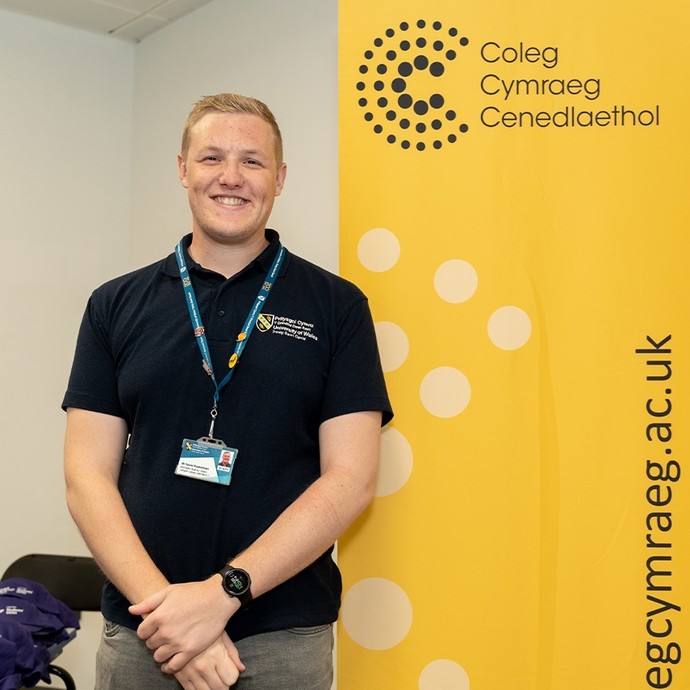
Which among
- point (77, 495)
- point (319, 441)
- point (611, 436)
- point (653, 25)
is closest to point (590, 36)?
point (653, 25)

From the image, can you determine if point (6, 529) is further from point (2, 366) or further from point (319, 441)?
point (319, 441)

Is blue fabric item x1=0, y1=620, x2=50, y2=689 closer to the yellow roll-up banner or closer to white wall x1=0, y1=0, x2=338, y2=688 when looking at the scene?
the yellow roll-up banner

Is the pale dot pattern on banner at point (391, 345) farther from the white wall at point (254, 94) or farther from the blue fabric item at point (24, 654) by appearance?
the blue fabric item at point (24, 654)

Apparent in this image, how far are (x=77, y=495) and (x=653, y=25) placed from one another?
5.27 feet

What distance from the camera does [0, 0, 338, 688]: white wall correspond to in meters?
3.68

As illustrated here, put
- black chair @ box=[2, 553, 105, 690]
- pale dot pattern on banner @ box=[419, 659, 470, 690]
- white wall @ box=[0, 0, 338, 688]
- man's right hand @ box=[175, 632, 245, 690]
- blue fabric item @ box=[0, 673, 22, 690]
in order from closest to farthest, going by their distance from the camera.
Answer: man's right hand @ box=[175, 632, 245, 690] → pale dot pattern on banner @ box=[419, 659, 470, 690] → blue fabric item @ box=[0, 673, 22, 690] → black chair @ box=[2, 553, 105, 690] → white wall @ box=[0, 0, 338, 688]

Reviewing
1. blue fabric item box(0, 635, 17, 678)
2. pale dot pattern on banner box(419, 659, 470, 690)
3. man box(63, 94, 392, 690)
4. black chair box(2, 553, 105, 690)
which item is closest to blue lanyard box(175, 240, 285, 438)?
man box(63, 94, 392, 690)

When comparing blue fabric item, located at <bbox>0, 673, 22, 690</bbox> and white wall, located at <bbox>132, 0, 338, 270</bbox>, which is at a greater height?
white wall, located at <bbox>132, 0, 338, 270</bbox>

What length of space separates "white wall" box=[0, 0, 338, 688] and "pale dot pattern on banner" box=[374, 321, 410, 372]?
1.46 metres

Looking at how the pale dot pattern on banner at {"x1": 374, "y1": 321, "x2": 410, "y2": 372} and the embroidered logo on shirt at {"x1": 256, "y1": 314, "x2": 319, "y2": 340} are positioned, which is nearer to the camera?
the embroidered logo on shirt at {"x1": 256, "y1": 314, "x2": 319, "y2": 340}

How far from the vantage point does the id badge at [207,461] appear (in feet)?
5.77

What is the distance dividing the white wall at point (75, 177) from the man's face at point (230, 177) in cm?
147

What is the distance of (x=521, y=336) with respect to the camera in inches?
78.7

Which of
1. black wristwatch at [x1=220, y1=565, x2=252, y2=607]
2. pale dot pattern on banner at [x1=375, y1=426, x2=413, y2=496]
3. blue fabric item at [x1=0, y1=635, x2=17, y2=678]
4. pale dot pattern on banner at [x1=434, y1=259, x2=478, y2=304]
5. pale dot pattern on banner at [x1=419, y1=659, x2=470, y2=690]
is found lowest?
blue fabric item at [x1=0, y1=635, x2=17, y2=678]
